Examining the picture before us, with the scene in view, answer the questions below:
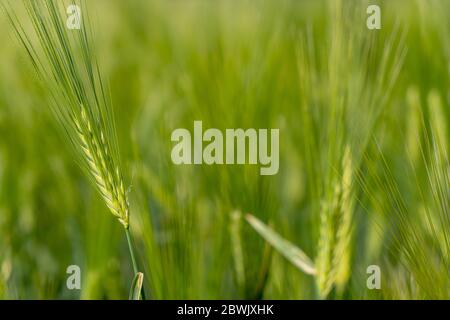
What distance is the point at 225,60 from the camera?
81 centimetres

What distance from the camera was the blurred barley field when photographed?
57cm

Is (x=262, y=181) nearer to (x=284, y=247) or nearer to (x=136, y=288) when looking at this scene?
(x=284, y=247)

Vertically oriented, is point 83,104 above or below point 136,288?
above

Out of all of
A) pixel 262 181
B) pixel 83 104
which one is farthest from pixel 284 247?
pixel 83 104

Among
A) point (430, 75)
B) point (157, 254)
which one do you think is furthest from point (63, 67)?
point (430, 75)

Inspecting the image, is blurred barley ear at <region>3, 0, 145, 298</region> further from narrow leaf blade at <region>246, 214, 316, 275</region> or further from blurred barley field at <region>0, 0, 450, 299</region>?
narrow leaf blade at <region>246, 214, 316, 275</region>

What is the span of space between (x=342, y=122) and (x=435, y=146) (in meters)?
0.11

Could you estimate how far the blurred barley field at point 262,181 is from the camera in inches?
22.6

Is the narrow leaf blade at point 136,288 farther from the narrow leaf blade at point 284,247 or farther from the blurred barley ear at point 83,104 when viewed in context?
the narrow leaf blade at point 284,247

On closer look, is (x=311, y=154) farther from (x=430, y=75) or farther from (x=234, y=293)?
(x=430, y=75)

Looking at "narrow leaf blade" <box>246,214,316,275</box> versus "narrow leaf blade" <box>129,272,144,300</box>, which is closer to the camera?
"narrow leaf blade" <box>129,272,144,300</box>

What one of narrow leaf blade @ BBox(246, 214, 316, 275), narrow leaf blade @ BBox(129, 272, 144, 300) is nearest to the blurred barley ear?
narrow leaf blade @ BBox(129, 272, 144, 300)

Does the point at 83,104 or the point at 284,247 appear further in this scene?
the point at 284,247

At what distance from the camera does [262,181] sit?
27.2 inches
